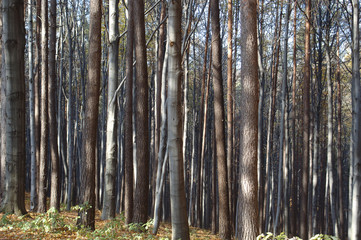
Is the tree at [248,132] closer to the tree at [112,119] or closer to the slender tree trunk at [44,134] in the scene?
the tree at [112,119]

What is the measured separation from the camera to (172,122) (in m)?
4.82

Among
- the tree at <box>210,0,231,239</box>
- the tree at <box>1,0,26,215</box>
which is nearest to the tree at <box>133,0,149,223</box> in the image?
the tree at <box>1,0,26,215</box>

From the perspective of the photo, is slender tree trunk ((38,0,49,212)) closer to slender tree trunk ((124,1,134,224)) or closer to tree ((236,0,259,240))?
slender tree trunk ((124,1,134,224))

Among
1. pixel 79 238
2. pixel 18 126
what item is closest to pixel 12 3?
pixel 18 126

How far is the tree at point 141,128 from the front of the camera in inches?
278

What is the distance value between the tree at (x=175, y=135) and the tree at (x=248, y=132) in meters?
1.40

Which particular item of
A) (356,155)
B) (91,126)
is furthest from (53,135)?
(356,155)

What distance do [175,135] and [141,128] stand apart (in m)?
2.53

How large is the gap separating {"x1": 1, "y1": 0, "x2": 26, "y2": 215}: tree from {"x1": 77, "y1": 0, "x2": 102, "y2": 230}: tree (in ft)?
3.86

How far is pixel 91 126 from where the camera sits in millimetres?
6645

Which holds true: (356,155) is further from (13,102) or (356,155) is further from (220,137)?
(13,102)

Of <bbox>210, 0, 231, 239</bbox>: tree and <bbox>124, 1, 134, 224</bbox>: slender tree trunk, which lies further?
<bbox>210, 0, 231, 239</bbox>: tree

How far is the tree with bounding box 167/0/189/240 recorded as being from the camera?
189 inches

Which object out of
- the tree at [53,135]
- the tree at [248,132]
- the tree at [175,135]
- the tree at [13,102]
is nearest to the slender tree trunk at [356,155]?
the tree at [248,132]
